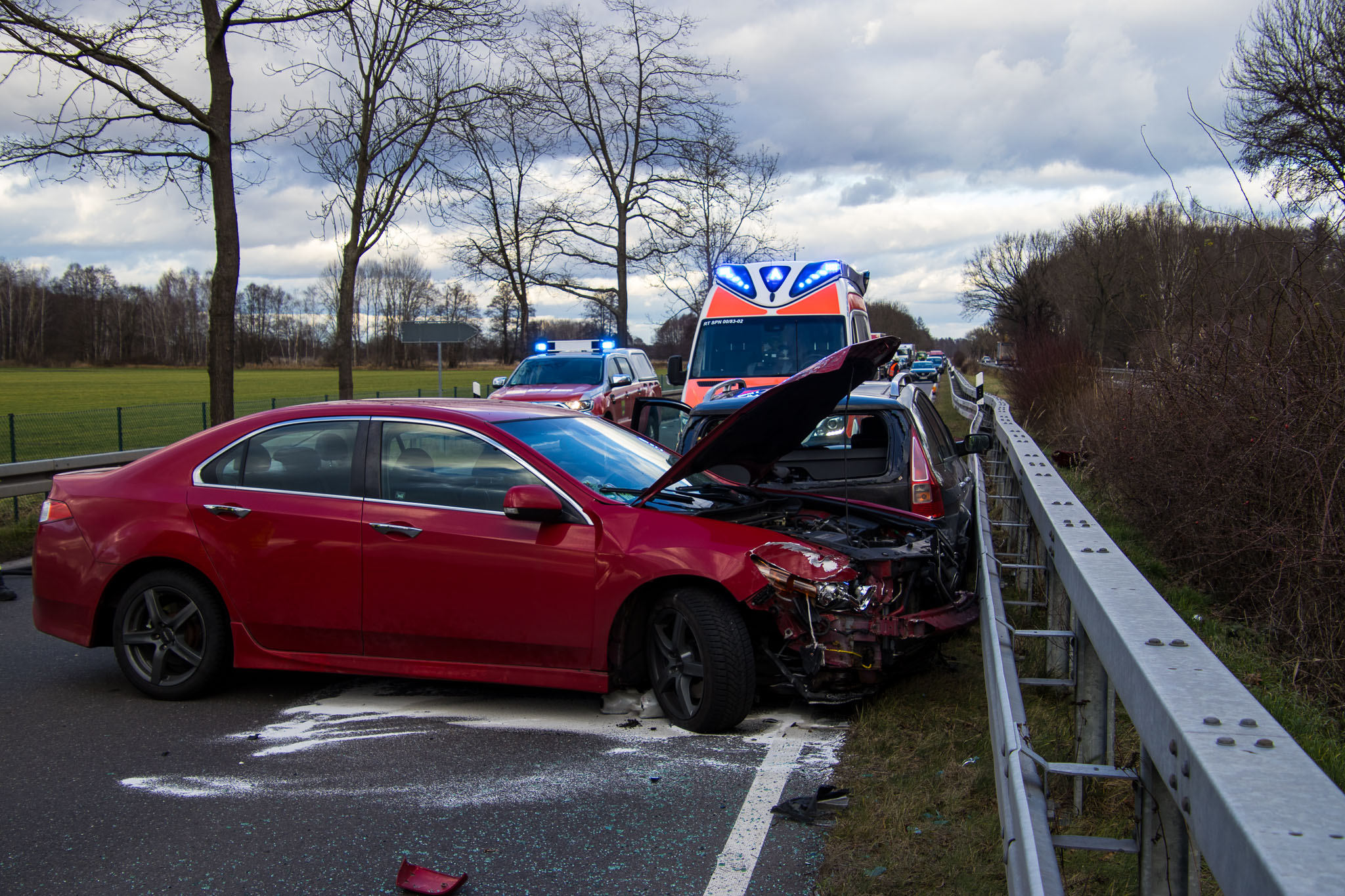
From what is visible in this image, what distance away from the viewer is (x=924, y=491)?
687cm

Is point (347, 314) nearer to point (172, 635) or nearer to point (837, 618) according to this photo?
point (172, 635)

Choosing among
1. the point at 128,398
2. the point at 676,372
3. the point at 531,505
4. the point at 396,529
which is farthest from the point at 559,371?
the point at 128,398

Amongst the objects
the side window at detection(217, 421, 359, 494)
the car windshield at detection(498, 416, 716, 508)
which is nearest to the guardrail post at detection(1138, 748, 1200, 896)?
the car windshield at detection(498, 416, 716, 508)

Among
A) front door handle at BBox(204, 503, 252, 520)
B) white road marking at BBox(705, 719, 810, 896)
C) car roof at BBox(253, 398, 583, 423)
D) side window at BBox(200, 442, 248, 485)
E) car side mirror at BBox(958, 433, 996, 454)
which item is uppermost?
car roof at BBox(253, 398, 583, 423)

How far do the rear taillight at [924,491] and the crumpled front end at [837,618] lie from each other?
1.76m

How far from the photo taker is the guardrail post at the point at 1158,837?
7.53 feet

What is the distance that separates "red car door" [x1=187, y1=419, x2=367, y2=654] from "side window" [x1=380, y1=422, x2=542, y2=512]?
0.21 m

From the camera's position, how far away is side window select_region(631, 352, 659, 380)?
23.2m

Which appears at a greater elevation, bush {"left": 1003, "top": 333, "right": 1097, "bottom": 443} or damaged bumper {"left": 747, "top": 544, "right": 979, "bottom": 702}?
bush {"left": 1003, "top": 333, "right": 1097, "bottom": 443}

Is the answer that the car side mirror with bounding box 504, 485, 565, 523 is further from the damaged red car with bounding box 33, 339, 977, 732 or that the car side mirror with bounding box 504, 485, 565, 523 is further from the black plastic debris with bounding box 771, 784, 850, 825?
the black plastic debris with bounding box 771, 784, 850, 825

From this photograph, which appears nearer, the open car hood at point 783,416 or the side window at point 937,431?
the open car hood at point 783,416

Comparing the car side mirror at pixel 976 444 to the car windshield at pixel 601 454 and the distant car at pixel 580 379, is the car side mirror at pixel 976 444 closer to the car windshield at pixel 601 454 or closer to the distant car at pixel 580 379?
the car windshield at pixel 601 454

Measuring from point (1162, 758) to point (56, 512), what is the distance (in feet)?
18.8

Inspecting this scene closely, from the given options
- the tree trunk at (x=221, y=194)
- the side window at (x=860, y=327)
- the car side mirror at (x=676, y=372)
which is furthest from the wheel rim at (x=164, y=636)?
the side window at (x=860, y=327)
